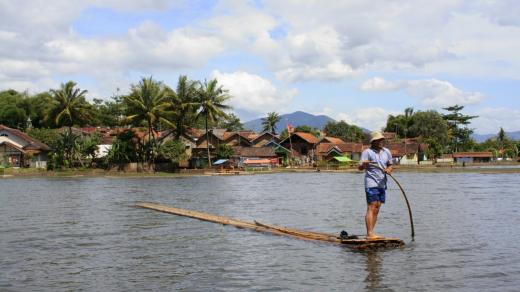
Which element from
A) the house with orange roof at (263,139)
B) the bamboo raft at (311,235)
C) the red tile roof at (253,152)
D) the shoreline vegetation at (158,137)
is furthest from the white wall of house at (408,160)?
the bamboo raft at (311,235)

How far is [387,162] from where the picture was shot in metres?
10.6

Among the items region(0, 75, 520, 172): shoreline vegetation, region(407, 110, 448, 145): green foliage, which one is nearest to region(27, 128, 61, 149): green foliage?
region(0, 75, 520, 172): shoreline vegetation

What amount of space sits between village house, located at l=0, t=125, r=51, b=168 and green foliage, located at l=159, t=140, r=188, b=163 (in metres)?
15.9

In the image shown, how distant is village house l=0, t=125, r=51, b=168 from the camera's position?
64812 millimetres

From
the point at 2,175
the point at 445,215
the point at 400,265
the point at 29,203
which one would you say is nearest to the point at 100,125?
the point at 2,175

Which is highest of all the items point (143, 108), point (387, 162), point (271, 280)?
point (143, 108)

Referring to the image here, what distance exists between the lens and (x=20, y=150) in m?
64.6

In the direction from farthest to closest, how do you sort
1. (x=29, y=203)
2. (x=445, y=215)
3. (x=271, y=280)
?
(x=29, y=203)
(x=445, y=215)
(x=271, y=280)

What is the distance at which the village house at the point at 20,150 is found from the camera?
213 feet

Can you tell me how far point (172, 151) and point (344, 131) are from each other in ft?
175

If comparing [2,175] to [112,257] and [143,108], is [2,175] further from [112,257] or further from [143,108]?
[112,257]

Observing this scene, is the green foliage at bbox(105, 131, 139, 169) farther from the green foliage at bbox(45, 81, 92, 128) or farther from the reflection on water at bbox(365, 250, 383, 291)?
the reflection on water at bbox(365, 250, 383, 291)

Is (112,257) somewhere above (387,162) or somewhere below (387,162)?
below

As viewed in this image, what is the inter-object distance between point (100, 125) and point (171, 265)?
83.7 m
